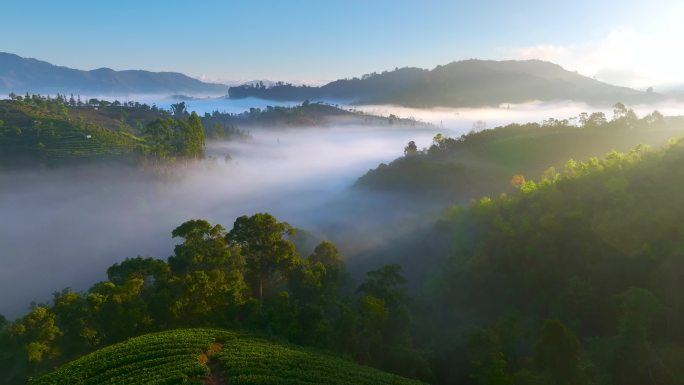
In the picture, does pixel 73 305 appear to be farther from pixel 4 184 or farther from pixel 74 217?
pixel 4 184

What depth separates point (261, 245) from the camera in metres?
49.9

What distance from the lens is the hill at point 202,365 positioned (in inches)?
1192

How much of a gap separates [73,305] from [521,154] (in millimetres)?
103624

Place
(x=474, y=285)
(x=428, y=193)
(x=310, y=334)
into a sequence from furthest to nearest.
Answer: (x=428, y=193)
(x=474, y=285)
(x=310, y=334)

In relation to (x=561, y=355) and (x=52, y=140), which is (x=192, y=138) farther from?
(x=561, y=355)

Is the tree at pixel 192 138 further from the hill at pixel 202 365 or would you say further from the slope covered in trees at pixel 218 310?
the hill at pixel 202 365

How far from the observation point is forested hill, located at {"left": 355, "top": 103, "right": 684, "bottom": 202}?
339 ft

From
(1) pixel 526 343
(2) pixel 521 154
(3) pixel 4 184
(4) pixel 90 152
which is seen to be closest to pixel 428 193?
(2) pixel 521 154

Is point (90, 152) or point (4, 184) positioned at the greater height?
A: point (90, 152)

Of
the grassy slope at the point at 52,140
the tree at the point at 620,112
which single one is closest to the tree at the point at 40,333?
the grassy slope at the point at 52,140

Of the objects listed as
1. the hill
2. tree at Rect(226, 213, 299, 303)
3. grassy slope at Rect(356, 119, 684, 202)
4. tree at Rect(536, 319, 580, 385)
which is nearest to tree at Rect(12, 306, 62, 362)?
the hill

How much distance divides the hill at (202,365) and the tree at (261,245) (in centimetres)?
1436

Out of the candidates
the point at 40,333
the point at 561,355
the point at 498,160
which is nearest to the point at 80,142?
the point at 498,160

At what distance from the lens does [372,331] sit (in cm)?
4078
